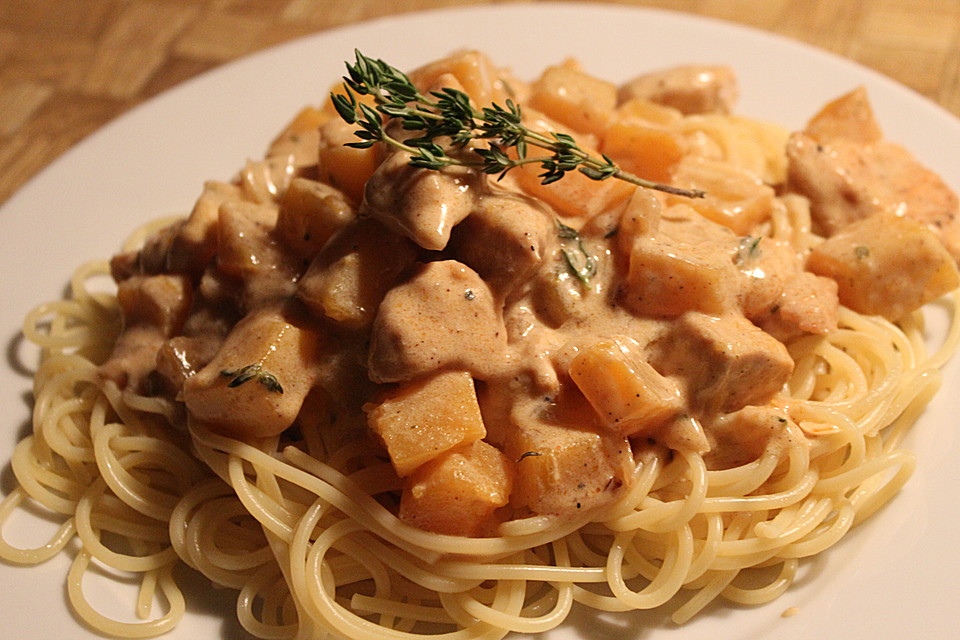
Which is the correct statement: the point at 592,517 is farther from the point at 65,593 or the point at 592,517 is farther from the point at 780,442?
the point at 65,593

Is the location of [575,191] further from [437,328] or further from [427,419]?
[427,419]


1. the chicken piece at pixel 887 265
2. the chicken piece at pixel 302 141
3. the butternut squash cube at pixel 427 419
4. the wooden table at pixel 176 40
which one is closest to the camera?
the butternut squash cube at pixel 427 419

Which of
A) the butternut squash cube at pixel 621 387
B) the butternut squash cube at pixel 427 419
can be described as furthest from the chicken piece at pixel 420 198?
the butternut squash cube at pixel 621 387

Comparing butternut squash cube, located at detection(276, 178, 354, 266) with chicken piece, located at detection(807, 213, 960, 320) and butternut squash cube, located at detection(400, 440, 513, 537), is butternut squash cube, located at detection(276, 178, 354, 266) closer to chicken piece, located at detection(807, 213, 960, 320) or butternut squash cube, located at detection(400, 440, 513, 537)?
butternut squash cube, located at detection(400, 440, 513, 537)

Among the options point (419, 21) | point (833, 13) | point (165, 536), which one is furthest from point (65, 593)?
point (833, 13)

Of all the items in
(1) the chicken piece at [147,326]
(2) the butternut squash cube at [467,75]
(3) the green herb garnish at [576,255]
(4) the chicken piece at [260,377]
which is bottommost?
(1) the chicken piece at [147,326]

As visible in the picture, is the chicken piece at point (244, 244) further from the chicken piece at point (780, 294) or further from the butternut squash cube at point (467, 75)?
the chicken piece at point (780, 294)

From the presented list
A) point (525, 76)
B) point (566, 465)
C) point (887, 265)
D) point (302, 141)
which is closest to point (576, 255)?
point (566, 465)
